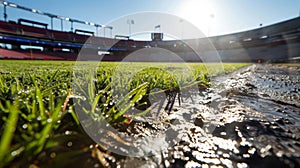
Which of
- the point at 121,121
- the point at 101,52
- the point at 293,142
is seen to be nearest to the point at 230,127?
the point at 293,142

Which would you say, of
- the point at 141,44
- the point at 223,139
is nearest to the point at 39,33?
the point at 141,44

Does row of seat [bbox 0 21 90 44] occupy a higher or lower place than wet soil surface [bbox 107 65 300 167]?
higher

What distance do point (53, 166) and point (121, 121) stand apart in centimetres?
30

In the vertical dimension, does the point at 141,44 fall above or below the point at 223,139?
above

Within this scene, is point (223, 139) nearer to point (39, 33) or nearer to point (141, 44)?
point (39, 33)

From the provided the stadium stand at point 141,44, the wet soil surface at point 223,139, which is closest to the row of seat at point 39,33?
the stadium stand at point 141,44

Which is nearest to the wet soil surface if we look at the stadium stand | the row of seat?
the stadium stand

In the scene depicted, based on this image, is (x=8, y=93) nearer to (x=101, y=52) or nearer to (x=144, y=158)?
(x=144, y=158)

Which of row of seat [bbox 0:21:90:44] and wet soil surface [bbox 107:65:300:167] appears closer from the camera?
wet soil surface [bbox 107:65:300:167]

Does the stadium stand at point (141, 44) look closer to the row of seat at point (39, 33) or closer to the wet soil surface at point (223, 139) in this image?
the row of seat at point (39, 33)

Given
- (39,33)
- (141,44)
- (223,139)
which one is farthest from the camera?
(141,44)

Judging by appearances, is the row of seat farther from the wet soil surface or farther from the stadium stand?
the wet soil surface

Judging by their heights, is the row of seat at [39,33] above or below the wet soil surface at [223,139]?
above

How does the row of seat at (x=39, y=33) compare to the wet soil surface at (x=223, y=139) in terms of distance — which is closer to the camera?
the wet soil surface at (x=223, y=139)
